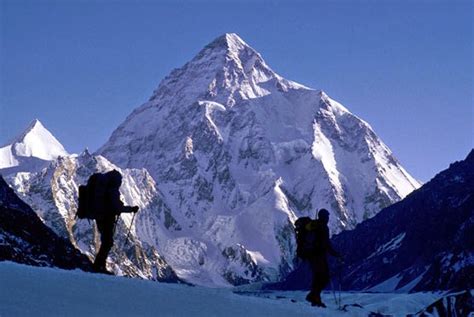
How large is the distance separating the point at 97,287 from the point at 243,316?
228 cm

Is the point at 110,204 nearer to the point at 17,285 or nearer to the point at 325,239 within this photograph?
the point at 325,239

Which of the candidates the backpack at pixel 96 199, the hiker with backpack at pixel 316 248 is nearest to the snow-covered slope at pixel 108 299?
the hiker with backpack at pixel 316 248

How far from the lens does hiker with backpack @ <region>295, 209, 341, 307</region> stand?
1939 centimetres

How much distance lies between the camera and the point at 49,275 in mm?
12828

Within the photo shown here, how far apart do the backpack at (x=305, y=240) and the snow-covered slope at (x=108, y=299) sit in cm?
377

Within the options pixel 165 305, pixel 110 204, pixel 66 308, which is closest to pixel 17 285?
pixel 66 308

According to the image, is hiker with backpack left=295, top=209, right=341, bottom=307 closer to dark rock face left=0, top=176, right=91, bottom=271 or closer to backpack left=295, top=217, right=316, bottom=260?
backpack left=295, top=217, right=316, bottom=260

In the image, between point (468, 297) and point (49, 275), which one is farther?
point (468, 297)

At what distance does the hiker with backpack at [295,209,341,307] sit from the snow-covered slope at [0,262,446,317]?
3771 millimetres

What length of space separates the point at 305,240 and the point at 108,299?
27.4 ft

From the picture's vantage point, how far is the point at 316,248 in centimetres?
1939

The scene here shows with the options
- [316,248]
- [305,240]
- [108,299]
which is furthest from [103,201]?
[108,299]

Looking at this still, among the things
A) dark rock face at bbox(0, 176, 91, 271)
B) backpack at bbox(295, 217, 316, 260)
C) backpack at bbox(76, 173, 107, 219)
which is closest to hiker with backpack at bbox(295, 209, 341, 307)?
backpack at bbox(295, 217, 316, 260)

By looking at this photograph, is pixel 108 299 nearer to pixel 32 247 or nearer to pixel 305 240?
pixel 305 240
